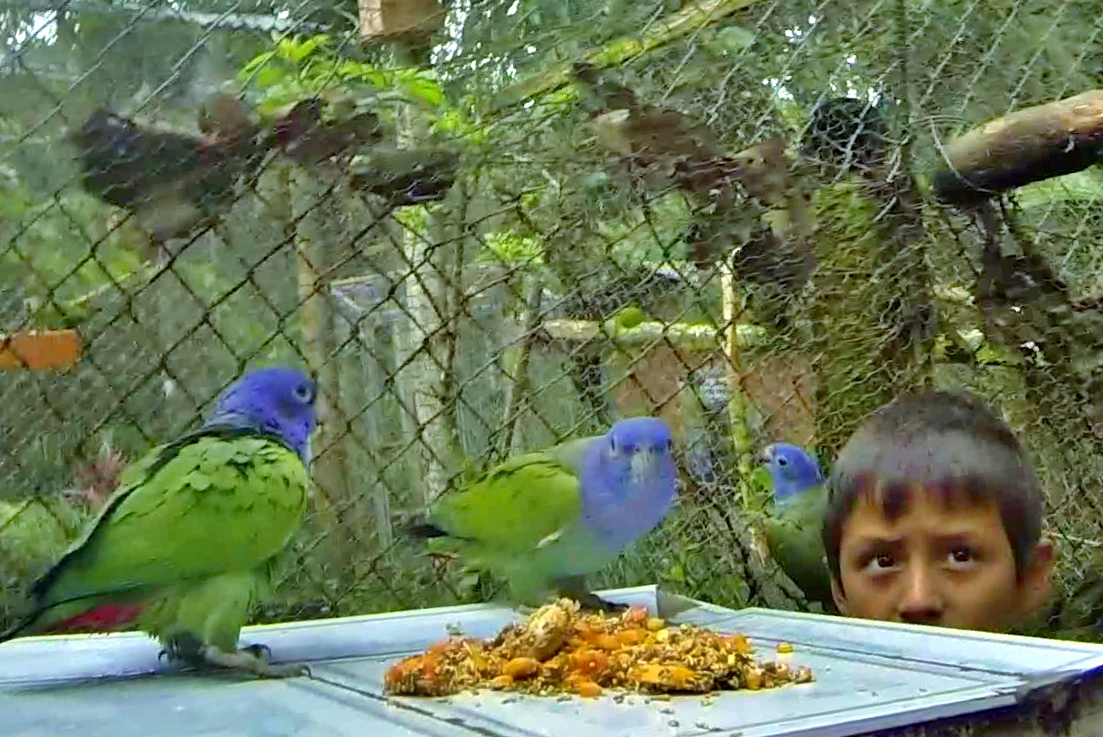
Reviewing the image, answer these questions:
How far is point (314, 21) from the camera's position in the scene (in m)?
0.93

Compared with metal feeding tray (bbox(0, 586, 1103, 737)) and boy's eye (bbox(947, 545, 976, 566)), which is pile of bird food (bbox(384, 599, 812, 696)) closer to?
metal feeding tray (bbox(0, 586, 1103, 737))

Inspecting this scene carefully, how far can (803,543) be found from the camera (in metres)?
1.29

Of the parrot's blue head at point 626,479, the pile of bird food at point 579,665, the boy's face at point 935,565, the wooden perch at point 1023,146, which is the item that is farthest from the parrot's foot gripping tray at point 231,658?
the wooden perch at point 1023,146

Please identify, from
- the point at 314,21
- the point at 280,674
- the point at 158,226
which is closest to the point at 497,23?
the point at 314,21

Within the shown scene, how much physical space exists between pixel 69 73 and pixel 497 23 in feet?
0.95

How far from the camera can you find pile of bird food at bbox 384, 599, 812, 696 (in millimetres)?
708

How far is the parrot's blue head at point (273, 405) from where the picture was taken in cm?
89

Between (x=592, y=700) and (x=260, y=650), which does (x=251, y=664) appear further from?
(x=592, y=700)

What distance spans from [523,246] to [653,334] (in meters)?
0.16

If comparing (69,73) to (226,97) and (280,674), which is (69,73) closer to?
(226,97)

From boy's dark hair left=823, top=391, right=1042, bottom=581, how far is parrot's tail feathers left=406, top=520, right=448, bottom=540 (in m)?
0.37

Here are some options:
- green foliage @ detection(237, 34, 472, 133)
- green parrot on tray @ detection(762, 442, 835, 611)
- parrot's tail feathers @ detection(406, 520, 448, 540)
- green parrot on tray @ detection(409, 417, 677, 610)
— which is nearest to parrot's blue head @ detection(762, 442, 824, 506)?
green parrot on tray @ detection(762, 442, 835, 611)

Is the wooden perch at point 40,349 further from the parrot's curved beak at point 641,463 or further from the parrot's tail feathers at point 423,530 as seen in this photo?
the parrot's curved beak at point 641,463

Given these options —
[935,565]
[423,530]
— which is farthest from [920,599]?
[423,530]
